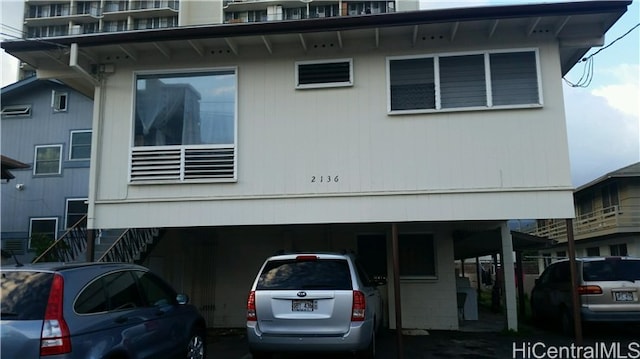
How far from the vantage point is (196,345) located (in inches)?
268

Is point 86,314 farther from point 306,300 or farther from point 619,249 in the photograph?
point 619,249

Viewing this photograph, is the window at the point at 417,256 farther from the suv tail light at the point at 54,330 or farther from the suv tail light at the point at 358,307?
the suv tail light at the point at 54,330

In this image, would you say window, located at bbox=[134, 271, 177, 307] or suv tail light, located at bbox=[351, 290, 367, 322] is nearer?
window, located at bbox=[134, 271, 177, 307]

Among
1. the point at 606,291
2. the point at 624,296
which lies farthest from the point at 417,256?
the point at 624,296

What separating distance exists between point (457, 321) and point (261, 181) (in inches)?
230

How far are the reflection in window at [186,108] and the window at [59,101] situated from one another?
44.3ft

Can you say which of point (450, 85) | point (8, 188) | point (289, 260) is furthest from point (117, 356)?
point (8, 188)

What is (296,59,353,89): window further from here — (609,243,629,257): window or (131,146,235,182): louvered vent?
(609,243,629,257): window

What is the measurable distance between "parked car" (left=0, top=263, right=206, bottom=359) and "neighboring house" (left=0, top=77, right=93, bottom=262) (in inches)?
629

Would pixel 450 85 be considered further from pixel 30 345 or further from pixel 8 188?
pixel 8 188

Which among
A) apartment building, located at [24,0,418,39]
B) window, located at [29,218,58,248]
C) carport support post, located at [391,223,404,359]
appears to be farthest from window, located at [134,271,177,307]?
apartment building, located at [24,0,418,39]

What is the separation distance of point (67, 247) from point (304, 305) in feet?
27.8

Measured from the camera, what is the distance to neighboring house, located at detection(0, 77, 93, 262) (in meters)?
20.5

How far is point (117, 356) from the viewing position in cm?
497
